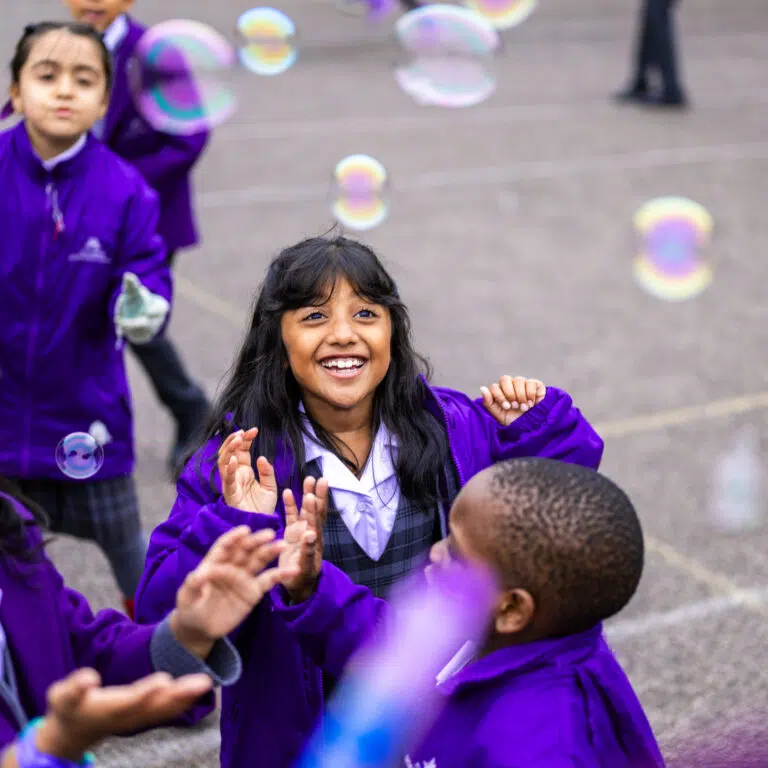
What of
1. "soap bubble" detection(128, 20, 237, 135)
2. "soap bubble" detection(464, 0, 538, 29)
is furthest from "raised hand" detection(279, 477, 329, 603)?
"soap bubble" detection(464, 0, 538, 29)

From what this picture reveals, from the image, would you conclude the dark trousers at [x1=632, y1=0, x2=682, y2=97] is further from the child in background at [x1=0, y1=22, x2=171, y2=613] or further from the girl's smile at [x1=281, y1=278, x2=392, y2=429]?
the girl's smile at [x1=281, y1=278, x2=392, y2=429]

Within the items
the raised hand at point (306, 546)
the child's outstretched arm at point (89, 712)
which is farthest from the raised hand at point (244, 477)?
the child's outstretched arm at point (89, 712)

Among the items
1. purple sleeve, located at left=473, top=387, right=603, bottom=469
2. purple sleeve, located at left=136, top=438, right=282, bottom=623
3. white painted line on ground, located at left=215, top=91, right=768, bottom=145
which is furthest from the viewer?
white painted line on ground, located at left=215, top=91, right=768, bottom=145

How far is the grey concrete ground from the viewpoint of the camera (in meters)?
4.04

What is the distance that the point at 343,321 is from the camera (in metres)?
2.47

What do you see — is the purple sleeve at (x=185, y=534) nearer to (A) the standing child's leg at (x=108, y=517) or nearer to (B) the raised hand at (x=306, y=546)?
(B) the raised hand at (x=306, y=546)

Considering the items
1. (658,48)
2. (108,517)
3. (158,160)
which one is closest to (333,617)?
(108,517)

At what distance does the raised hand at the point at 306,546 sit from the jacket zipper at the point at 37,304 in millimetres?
1414

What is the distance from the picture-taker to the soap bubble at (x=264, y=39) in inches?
221

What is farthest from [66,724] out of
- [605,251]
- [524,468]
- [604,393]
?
[605,251]

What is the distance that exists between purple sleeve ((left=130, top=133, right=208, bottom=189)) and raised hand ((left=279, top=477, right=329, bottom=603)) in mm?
A: 2730

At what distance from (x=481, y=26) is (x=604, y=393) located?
6.26 ft

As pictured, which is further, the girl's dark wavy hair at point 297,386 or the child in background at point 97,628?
the girl's dark wavy hair at point 297,386

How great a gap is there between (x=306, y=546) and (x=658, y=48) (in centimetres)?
1176
